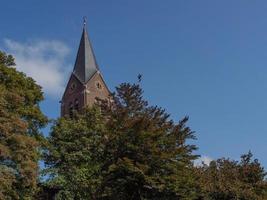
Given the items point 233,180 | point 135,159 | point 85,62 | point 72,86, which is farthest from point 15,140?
point 72,86

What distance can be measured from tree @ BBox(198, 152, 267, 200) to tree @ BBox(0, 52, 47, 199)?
907 cm

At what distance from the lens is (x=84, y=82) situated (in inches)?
2479

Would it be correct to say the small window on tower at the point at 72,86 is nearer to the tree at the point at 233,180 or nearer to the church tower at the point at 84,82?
the church tower at the point at 84,82

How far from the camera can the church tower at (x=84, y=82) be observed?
63.0 m

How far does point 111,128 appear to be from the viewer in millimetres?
26766

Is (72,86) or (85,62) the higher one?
(85,62)

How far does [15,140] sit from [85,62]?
3995cm

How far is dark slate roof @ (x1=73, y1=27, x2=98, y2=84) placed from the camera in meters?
63.9

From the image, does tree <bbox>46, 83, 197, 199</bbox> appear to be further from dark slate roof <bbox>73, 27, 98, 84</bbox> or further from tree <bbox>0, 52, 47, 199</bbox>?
dark slate roof <bbox>73, 27, 98, 84</bbox>

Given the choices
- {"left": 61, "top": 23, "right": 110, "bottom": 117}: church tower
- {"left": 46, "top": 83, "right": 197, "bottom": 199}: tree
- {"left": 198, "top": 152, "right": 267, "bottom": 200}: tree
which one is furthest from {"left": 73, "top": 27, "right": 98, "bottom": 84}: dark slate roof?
{"left": 46, "top": 83, "right": 197, "bottom": 199}: tree

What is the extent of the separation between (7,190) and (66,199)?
5.86 meters

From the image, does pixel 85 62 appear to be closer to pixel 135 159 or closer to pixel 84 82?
pixel 84 82

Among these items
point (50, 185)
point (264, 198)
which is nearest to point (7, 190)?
point (50, 185)

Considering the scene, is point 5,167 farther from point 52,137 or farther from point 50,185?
point 52,137
